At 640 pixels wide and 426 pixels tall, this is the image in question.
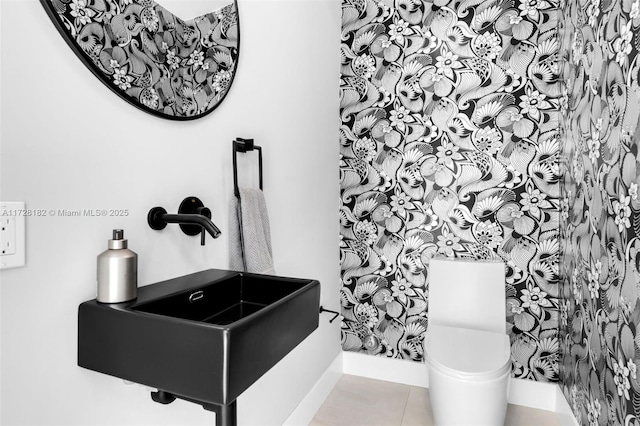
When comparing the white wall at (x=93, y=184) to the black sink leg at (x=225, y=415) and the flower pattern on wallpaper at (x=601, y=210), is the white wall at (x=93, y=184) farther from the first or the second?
the flower pattern on wallpaper at (x=601, y=210)

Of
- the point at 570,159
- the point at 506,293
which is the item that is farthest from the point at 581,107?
the point at 506,293

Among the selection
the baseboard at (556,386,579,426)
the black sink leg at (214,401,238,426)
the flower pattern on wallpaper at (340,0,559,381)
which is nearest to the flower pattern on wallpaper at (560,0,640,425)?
the baseboard at (556,386,579,426)

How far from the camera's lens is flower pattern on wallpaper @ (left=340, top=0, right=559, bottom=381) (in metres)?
2.11

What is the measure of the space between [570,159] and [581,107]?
0.28 m

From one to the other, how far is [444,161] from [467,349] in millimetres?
1068

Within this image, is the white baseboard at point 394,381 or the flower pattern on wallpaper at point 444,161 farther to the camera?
the flower pattern on wallpaper at point 444,161

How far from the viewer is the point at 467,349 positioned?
5.74ft

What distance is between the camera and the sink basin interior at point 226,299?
39.2 inches

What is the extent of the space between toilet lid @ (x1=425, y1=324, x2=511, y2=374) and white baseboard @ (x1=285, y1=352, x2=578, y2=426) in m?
0.51

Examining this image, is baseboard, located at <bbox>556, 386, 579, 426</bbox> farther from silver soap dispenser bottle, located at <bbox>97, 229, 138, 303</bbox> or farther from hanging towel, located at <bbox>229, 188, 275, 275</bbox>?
silver soap dispenser bottle, located at <bbox>97, 229, 138, 303</bbox>

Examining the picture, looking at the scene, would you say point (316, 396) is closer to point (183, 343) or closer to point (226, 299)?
point (226, 299)

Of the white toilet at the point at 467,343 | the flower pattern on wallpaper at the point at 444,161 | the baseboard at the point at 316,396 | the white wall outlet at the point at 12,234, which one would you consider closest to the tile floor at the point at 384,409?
the baseboard at the point at 316,396

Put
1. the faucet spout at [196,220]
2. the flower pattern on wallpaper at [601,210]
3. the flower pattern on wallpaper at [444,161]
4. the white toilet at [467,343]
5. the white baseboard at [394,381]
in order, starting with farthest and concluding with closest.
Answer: the flower pattern on wallpaper at [444,161], the white baseboard at [394,381], the white toilet at [467,343], the flower pattern on wallpaper at [601,210], the faucet spout at [196,220]

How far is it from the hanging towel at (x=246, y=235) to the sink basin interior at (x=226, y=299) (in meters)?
0.13
